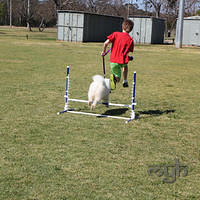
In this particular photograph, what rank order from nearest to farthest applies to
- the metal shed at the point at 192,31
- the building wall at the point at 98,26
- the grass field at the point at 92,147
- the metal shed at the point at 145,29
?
the grass field at the point at 92,147, the building wall at the point at 98,26, the metal shed at the point at 192,31, the metal shed at the point at 145,29

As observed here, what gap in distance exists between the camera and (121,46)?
764cm

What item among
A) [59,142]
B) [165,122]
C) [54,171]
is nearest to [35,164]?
[54,171]

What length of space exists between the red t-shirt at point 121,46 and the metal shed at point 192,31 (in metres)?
37.6

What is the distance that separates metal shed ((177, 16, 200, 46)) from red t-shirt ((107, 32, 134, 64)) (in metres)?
37.6

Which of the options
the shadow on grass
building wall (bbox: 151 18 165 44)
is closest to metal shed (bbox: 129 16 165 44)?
building wall (bbox: 151 18 165 44)

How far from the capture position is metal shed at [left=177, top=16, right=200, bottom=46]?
42.9 metres

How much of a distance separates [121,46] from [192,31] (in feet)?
125

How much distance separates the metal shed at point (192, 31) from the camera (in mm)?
42906

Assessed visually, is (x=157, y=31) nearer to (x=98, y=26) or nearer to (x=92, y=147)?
(x=98, y=26)

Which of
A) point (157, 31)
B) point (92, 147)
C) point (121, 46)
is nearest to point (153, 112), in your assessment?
point (121, 46)

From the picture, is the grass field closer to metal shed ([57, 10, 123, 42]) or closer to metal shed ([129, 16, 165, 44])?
metal shed ([57, 10, 123, 42])

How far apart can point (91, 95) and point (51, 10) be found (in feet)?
244

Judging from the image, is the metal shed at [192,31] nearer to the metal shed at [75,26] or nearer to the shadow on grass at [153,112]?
the metal shed at [75,26]

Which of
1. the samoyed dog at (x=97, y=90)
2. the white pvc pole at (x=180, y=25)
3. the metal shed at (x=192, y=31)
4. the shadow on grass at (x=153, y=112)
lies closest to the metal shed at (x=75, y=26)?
the white pvc pole at (x=180, y=25)
